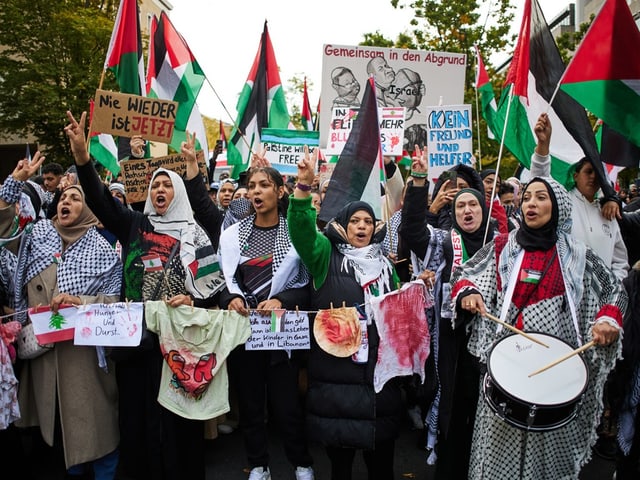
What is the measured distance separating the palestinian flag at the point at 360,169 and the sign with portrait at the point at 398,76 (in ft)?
11.9

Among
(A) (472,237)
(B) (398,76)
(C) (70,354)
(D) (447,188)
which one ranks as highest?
(B) (398,76)

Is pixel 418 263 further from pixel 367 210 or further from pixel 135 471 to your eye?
pixel 135 471

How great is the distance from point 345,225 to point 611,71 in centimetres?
208

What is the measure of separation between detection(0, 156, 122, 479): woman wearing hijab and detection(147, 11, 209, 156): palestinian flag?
283 cm

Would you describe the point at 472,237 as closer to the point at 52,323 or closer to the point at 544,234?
the point at 544,234

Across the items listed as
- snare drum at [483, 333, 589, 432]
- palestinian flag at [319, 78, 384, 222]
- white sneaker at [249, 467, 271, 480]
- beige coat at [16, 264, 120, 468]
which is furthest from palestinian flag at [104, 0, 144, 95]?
snare drum at [483, 333, 589, 432]

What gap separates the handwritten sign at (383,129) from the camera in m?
6.25

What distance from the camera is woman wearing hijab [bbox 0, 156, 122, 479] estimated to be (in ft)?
12.4

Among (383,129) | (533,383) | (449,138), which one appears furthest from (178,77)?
(533,383)

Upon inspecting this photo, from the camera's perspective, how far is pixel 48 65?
19422mm

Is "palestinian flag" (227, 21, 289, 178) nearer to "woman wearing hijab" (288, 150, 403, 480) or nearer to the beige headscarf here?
the beige headscarf

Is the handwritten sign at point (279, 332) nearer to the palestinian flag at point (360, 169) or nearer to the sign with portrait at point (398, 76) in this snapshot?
the palestinian flag at point (360, 169)

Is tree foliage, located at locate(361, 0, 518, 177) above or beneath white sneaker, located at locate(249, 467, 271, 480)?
above

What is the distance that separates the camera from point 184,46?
682cm
